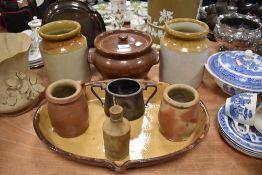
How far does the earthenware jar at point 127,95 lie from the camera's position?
0.67 meters

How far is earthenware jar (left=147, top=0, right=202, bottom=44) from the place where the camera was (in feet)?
3.03

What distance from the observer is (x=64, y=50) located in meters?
0.78

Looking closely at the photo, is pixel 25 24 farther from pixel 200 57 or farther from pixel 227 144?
pixel 227 144

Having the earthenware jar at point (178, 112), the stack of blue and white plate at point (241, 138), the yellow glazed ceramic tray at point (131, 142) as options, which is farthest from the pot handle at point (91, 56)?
the stack of blue and white plate at point (241, 138)

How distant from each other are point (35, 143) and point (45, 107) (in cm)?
10

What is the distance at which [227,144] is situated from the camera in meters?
0.68

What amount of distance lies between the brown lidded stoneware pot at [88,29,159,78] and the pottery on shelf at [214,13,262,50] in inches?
11.1

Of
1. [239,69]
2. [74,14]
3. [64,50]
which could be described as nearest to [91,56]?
[64,50]

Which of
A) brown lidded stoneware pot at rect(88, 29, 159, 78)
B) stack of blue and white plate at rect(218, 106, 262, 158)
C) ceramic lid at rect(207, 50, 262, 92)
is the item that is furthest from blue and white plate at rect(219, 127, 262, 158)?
brown lidded stoneware pot at rect(88, 29, 159, 78)

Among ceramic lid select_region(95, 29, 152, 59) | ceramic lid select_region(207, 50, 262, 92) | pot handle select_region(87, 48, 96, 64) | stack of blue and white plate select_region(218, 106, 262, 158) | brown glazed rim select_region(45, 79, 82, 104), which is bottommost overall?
stack of blue and white plate select_region(218, 106, 262, 158)

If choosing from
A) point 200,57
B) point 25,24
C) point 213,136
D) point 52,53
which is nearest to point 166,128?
point 213,136

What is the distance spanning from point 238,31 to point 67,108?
24.0 inches

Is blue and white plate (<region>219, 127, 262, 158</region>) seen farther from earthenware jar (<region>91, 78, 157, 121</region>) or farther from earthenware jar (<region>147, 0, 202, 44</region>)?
earthenware jar (<region>147, 0, 202, 44</region>)

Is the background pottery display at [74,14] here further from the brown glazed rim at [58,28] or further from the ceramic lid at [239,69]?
the ceramic lid at [239,69]
